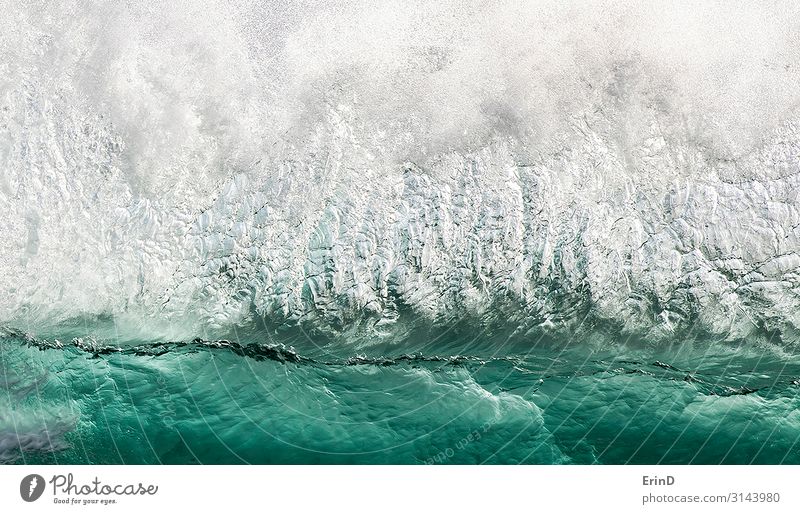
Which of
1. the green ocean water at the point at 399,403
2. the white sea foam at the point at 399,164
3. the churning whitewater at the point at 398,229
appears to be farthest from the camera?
the white sea foam at the point at 399,164

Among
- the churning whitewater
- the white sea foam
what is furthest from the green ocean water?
the white sea foam

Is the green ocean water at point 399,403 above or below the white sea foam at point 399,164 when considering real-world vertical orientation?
below

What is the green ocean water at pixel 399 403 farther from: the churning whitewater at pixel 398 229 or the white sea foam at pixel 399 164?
the white sea foam at pixel 399 164

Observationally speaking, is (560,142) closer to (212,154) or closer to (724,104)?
(724,104)

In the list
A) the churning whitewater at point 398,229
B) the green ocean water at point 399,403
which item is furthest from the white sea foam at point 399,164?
the green ocean water at point 399,403

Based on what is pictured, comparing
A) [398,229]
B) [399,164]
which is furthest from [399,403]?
[399,164]
